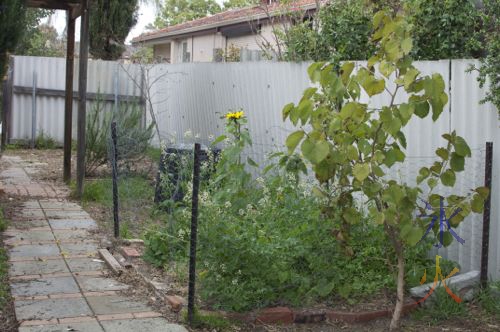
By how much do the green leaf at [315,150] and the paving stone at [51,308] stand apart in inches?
89.0

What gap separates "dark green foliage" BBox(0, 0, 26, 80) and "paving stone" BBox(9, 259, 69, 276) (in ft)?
8.81

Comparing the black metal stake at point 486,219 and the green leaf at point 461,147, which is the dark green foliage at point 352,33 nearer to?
the black metal stake at point 486,219

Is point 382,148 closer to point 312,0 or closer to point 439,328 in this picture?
point 439,328

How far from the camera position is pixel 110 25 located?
18.9 metres

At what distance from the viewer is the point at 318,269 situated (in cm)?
576

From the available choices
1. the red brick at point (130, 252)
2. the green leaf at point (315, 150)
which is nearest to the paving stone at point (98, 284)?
the red brick at point (130, 252)

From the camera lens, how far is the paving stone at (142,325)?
17.0 feet

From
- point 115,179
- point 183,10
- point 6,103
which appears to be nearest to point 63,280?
point 115,179

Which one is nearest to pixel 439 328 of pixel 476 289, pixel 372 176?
pixel 476 289

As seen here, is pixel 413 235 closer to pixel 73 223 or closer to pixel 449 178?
pixel 449 178

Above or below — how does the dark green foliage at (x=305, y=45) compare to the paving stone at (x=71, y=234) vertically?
above

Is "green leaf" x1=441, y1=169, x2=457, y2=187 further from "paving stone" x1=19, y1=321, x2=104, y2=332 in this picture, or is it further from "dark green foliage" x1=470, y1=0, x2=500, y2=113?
"paving stone" x1=19, y1=321, x2=104, y2=332

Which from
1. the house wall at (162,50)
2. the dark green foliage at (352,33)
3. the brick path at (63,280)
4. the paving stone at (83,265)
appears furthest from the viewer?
the house wall at (162,50)

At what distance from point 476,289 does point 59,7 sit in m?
8.02
